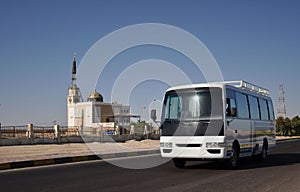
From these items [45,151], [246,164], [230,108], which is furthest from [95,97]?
[230,108]

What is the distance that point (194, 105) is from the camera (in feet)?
42.3

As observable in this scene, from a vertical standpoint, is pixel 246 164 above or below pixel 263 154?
below

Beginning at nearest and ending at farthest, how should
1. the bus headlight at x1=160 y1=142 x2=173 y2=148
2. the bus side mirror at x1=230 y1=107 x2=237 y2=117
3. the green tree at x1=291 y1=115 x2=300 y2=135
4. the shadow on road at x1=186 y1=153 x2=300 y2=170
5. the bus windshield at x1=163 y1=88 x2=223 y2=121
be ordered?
the bus windshield at x1=163 y1=88 x2=223 y2=121
the bus headlight at x1=160 y1=142 x2=173 y2=148
the bus side mirror at x1=230 y1=107 x2=237 y2=117
the shadow on road at x1=186 y1=153 x2=300 y2=170
the green tree at x1=291 y1=115 x2=300 y2=135

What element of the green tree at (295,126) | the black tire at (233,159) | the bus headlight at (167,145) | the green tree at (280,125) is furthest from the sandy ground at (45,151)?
the green tree at (295,126)

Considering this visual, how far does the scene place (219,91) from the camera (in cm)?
1280

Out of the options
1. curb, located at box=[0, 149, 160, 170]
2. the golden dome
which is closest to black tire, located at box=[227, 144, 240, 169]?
curb, located at box=[0, 149, 160, 170]

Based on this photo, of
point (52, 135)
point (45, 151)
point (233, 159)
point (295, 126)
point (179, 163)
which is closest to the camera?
point (233, 159)

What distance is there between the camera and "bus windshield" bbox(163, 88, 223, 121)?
41.3 feet

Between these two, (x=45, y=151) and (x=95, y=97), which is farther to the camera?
(x=95, y=97)

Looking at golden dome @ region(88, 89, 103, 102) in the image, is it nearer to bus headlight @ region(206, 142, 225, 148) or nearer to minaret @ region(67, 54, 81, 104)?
minaret @ region(67, 54, 81, 104)

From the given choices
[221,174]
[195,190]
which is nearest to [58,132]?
[221,174]

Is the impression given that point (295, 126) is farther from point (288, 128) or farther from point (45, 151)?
point (45, 151)

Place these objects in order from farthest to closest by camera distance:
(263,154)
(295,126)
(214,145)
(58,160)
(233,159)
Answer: (295,126) → (58,160) → (263,154) → (233,159) → (214,145)

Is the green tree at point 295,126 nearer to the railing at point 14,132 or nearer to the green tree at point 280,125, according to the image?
the green tree at point 280,125
